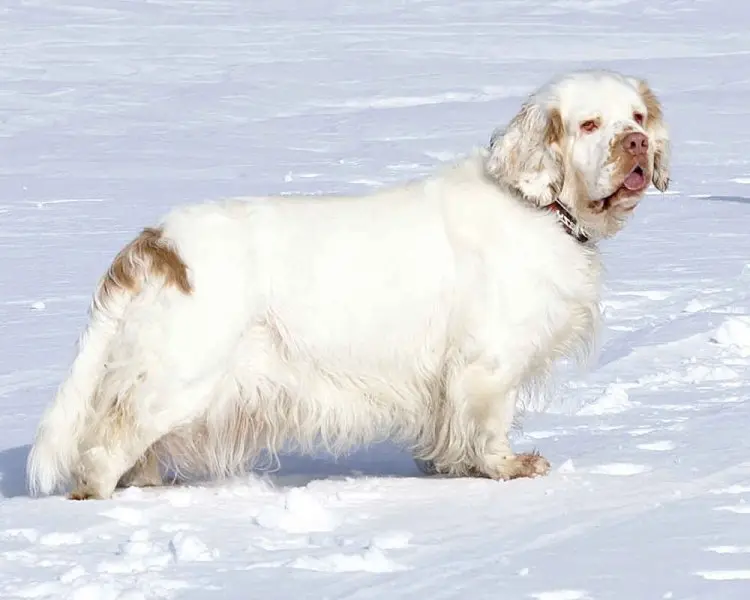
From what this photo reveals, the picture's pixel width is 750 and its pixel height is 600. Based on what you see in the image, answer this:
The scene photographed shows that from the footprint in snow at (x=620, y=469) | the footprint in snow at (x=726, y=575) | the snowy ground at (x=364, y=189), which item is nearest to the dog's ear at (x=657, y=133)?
the snowy ground at (x=364, y=189)

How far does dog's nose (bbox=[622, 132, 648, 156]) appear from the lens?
4.18m

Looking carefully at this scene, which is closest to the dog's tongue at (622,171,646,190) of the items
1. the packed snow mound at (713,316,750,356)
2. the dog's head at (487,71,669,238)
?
the dog's head at (487,71,669,238)

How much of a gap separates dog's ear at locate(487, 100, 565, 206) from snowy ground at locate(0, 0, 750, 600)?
79 cm

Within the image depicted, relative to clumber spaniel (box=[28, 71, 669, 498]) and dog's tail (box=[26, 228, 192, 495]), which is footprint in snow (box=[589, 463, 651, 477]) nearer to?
clumber spaniel (box=[28, 71, 669, 498])

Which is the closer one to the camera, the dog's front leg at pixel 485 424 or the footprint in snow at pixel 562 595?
the footprint in snow at pixel 562 595

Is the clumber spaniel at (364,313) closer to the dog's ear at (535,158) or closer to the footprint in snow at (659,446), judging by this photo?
the dog's ear at (535,158)

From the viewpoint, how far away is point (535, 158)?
4289 millimetres

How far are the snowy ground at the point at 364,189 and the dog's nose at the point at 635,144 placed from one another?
2.83ft

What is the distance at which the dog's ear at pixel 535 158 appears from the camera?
428 centimetres

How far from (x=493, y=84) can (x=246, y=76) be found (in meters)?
2.65

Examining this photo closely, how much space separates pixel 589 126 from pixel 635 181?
209mm

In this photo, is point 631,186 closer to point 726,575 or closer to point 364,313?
point 364,313

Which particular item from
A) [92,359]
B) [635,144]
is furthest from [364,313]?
[635,144]

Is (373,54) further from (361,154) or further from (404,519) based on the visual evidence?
(404,519)
